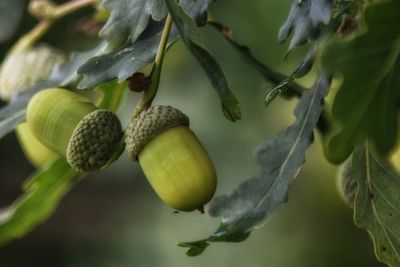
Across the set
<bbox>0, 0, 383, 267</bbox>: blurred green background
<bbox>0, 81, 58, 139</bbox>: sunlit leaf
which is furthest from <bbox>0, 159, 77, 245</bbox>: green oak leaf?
<bbox>0, 0, 383, 267</bbox>: blurred green background

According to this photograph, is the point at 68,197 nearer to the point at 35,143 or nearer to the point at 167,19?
the point at 35,143

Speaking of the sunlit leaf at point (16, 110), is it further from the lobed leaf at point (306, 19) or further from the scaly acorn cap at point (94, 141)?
the lobed leaf at point (306, 19)

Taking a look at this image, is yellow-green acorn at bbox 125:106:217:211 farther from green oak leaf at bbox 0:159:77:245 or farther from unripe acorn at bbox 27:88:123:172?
green oak leaf at bbox 0:159:77:245

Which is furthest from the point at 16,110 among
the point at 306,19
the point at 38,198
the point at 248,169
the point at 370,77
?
the point at 248,169

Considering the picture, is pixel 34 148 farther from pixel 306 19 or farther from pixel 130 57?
pixel 306 19

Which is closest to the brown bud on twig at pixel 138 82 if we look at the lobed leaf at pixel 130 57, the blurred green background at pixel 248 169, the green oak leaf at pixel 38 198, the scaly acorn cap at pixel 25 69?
the lobed leaf at pixel 130 57
